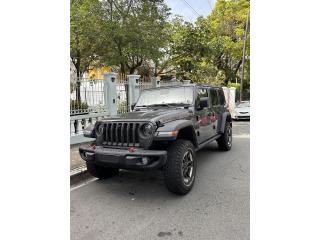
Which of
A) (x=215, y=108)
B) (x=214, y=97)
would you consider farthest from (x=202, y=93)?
(x=214, y=97)

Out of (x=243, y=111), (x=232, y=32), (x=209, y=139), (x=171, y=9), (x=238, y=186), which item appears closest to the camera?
(x=238, y=186)

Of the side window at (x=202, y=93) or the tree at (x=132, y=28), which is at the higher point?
the tree at (x=132, y=28)

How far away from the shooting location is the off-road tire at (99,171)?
4.29 metres

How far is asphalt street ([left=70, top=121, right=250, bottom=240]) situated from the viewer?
110 inches

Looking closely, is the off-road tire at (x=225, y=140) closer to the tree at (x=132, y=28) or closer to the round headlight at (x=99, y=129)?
the round headlight at (x=99, y=129)

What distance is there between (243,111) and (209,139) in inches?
357

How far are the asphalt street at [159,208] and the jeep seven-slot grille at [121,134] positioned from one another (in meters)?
0.81

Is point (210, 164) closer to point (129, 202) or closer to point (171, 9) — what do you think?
point (129, 202)

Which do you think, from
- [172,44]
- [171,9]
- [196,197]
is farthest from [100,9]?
[196,197]

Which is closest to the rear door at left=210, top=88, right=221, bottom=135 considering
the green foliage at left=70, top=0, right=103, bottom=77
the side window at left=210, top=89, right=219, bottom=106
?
the side window at left=210, top=89, right=219, bottom=106

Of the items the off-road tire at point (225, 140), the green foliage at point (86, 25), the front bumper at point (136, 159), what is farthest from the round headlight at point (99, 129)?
the green foliage at point (86, 25)

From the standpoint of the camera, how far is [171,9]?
40.8ft

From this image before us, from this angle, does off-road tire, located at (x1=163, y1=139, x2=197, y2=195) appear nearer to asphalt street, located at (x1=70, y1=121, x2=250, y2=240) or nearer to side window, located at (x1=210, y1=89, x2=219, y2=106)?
asphalt street, located at (x1=70, y1=121, x2=250, y2=240)

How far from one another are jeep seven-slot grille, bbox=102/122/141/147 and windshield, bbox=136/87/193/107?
4.61 feet
